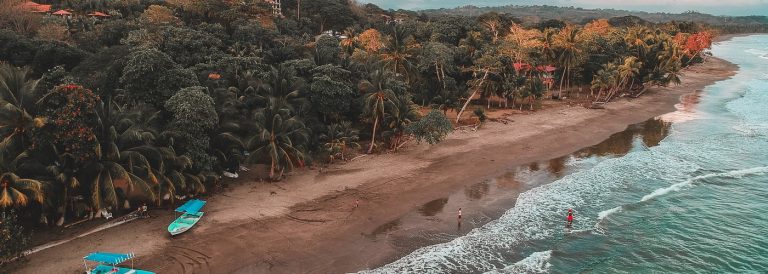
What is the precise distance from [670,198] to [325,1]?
80.8 m

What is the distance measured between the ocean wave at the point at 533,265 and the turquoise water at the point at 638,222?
42mm

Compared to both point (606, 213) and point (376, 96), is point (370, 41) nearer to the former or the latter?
point (376, 96)

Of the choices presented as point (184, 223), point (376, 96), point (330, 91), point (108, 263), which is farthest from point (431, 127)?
point (108, 263)

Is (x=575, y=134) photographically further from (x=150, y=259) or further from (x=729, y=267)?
(x=150, y=259)

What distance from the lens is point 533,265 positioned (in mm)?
19797

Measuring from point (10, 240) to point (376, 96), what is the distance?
69.2 ft

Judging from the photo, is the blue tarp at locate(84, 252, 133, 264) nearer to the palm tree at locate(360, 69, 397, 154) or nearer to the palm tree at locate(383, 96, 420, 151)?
the palm tree at locate(360, 69, 397, 154)

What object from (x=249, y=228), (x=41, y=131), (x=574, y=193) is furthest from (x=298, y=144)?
(x=574, y=193)

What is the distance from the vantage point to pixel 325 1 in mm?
96438

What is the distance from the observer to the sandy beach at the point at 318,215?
18938mm

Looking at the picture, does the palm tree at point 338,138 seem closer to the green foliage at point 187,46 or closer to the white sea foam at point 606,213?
the green foliage at point 187,46

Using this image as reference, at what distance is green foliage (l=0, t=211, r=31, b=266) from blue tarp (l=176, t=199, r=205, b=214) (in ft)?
19.5

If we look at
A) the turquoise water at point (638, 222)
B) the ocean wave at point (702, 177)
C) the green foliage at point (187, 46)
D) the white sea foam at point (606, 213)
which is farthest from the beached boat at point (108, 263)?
the ocean wave at point (702, 177)

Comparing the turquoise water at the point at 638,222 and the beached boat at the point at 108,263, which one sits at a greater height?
the beached boat at the point at 108,263
